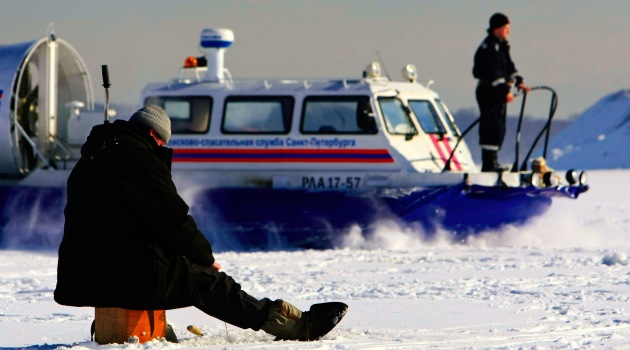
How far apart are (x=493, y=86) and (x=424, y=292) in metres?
4.36

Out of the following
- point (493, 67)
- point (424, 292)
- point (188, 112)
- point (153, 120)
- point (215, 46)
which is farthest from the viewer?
point (215, 46)

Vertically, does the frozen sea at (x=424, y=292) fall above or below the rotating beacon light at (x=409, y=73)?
below

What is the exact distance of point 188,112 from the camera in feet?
37.7

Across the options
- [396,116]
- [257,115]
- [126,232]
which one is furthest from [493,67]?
[126,232]

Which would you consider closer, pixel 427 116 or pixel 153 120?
pixel 153 120

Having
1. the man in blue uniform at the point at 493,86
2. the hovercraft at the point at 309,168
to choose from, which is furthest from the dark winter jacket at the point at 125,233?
the man in blue uniform at the point at 493,86

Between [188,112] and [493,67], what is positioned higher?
[493,67]

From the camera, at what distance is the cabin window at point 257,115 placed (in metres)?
11.2

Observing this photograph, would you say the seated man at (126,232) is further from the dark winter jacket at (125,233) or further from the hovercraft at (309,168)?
the hovercraft at (309,168)

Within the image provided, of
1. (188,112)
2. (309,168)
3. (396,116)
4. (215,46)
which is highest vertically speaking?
(215,46)

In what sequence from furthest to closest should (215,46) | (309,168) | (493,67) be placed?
(215,46) < (493,67) < (309,168)

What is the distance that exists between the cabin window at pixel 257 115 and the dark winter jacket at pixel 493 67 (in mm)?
1793

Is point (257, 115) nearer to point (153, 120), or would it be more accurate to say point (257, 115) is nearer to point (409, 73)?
point (409, 73)

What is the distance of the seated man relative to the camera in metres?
4.65
